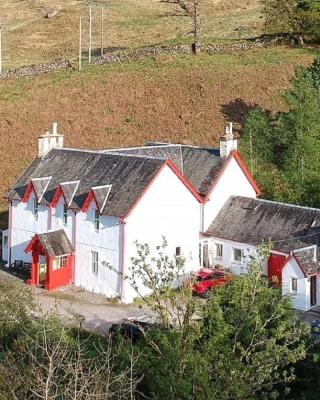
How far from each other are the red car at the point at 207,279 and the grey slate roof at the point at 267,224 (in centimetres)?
209

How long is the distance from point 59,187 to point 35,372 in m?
21.8

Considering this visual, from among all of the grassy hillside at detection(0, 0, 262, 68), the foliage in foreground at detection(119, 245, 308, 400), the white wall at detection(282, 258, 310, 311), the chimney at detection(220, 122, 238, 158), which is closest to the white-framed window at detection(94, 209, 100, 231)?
the chimney at detection(220, 122, 238, 158)

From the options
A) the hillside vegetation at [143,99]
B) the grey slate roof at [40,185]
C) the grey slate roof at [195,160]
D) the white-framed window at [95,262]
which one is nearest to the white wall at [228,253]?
the grey slate roof at [195,160]

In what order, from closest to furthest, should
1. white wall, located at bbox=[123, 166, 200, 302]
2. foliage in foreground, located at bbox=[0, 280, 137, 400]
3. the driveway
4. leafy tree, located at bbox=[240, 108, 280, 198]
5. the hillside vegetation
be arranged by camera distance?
foliage in foreground, located at bbox=[0, 280, 137, 400], the driveway, white wall, located at bbox=[123, 166, 200, 302], leafy tree, located at bbox=[240, 108, 280, 198], the hillside vegetation

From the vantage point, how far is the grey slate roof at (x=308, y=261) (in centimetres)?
3397

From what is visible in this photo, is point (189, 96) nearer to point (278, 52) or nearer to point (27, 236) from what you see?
point (278, 52)

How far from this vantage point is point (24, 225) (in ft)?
134

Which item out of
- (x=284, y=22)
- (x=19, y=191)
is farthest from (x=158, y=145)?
(x=284, y=22)

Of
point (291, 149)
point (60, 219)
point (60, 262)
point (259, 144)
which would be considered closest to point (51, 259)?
point (60, 262)

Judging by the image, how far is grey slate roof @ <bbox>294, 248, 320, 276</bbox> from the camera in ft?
111

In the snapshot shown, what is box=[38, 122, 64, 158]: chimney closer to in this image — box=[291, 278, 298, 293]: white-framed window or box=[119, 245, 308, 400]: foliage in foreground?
box=[291, 278, 298, 293]: white-framed window

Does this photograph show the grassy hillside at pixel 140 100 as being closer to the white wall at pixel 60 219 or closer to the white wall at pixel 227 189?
the white wall at pixel 60 219

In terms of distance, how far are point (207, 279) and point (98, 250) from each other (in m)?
5.78

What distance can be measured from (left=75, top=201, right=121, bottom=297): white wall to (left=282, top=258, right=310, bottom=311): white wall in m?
8.26
